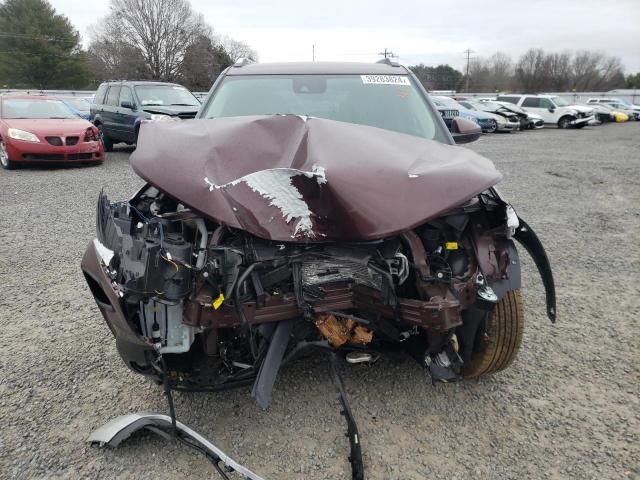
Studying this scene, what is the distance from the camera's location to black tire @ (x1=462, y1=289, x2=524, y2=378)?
249 centimetres

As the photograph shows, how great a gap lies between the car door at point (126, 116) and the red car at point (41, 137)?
0.99 meters

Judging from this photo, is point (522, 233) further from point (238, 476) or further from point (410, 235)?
point (238, 476)

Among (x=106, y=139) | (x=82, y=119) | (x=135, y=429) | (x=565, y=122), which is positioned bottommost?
(x=565, y=122)

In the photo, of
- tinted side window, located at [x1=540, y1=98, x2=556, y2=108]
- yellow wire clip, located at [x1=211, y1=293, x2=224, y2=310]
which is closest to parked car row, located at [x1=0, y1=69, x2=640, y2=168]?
yellow wire clip, located at [x1=211, y1=293, x2=224, y2=310]

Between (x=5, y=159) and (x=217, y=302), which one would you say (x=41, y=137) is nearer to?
(x=5, y=159)

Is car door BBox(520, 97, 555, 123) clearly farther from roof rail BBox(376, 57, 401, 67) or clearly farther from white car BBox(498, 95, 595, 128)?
roof rail BBox(376, 57, 401, 67)

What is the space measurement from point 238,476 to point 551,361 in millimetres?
2016

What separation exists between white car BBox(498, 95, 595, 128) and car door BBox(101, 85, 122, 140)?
21048mm

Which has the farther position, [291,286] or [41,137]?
[41,137]

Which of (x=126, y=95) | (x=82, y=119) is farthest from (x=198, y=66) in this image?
(x=82, y=119)

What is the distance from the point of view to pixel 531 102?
25.5m

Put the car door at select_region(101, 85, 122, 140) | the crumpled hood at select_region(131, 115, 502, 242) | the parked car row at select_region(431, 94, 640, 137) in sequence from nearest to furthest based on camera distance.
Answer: the crumpled hood at select_region(131, 115, 502, 242)
the car door at select_region(101, 85, 122, 140)
the parked car row at select_region(431, 94, 640, 137)

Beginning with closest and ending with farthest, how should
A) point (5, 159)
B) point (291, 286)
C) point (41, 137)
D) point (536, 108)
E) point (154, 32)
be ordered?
point (291, 286) → point (41, 137) → point (5, 159) → point (536, 108) → point (154, 32)

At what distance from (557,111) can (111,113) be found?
2172cm
